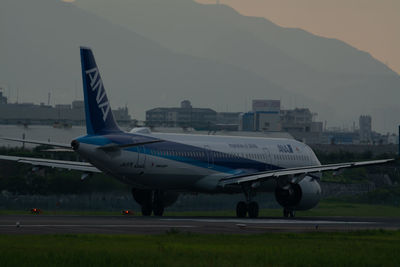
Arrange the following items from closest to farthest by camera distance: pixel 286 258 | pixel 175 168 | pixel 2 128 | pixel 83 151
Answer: pixel 286 258 → pixel 83 151 → pixel 175 168 → pixel 2 128

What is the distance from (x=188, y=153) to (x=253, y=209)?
4641 millimetres

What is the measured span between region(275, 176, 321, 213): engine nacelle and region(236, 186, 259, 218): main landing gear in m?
1.59

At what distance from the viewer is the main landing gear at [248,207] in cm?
5131

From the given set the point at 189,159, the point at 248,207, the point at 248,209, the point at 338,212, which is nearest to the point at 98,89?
the point at 189,159

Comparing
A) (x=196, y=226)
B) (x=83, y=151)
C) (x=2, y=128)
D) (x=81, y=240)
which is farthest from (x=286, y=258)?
(x=2, y=128)

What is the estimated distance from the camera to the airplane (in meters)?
46.0

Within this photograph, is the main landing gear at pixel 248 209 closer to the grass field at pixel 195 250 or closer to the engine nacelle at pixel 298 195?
the engine nacelle at pixel 298 195

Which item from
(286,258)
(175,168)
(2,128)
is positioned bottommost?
(286,258)

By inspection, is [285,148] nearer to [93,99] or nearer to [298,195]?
[298,195]

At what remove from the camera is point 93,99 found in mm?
45812

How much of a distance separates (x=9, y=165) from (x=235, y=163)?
87.2ft

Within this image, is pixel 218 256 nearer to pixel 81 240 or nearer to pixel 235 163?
pixel 81 240

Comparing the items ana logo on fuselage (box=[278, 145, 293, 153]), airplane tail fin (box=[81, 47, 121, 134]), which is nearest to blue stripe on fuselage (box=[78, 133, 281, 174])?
airplane tail fin (box=[81, 47, 121, 134])

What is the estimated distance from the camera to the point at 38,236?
3038 centimetres
